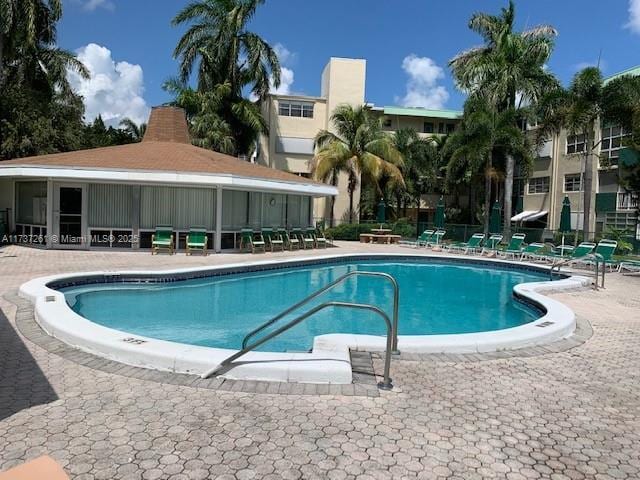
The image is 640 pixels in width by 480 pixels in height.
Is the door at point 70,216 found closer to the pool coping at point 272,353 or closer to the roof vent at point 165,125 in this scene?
the roof vent at point 165,125

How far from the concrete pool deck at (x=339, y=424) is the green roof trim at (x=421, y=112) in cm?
3978

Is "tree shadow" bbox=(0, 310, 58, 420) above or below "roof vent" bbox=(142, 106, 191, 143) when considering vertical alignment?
below

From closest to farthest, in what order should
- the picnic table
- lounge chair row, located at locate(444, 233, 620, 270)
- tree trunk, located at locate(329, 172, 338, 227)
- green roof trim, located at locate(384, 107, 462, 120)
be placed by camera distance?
lounge chair row, located at locate(444, 233, 620, 270) < the picnic table < tree trunk, located at locate(329, 172, 338, 227) < green roof trim, located at locate(384, 107, 462, 120)

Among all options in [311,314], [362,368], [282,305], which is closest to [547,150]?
[282,305]

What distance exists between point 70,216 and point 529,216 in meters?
31.6

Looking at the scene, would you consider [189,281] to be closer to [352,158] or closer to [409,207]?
[352,158]

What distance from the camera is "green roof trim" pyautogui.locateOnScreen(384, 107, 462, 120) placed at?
144 feet

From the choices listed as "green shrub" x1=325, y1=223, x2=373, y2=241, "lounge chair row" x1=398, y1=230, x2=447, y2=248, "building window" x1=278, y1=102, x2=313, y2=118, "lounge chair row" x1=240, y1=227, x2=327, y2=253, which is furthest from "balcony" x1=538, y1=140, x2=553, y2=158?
"lounge chair row" x1=240, y1=227, x2=327, y2=253

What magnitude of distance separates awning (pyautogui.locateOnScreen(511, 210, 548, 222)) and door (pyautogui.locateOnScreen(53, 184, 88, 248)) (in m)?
30.6

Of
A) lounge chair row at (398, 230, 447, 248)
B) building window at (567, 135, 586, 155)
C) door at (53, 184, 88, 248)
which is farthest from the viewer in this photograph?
building window at (567, 135, 586, 155)

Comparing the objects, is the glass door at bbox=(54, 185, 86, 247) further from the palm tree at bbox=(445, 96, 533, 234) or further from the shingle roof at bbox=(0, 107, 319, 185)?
the palm tree at bbox=(445, 96, 533, 234)

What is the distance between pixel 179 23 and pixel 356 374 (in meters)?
31.9

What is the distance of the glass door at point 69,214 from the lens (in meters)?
18.7

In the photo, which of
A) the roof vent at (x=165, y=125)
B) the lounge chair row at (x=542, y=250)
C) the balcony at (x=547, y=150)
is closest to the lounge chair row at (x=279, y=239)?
the lounge chair row at (x=542, y=250)
